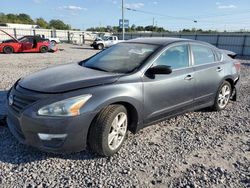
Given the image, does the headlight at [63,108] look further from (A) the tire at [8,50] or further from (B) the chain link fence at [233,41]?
(B) the chain link fence at [233,41]

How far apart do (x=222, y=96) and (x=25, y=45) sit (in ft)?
53.0

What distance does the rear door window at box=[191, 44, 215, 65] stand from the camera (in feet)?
15.6

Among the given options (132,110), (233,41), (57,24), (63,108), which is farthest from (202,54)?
(57,24)

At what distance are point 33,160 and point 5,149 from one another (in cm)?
53

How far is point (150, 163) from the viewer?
3332 mm

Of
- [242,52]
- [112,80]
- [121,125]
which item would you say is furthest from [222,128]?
[242,52]

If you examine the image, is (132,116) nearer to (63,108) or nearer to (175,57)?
(63,108)

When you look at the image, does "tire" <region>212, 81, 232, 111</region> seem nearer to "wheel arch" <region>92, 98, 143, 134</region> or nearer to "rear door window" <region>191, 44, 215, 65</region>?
"rear door window" <region>191, 44, 215, 65</region>

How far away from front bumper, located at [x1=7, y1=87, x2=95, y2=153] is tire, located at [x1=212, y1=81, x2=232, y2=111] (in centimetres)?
314

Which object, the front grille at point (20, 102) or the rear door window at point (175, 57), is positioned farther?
the rear door window at point (175, 57)

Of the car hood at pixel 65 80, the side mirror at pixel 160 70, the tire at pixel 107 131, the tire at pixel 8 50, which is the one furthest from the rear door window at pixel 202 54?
the tire at pixel 8 50

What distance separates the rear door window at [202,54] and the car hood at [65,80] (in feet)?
6.07

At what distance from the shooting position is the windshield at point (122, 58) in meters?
3.93

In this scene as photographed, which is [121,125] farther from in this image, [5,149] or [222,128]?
[222,128]
